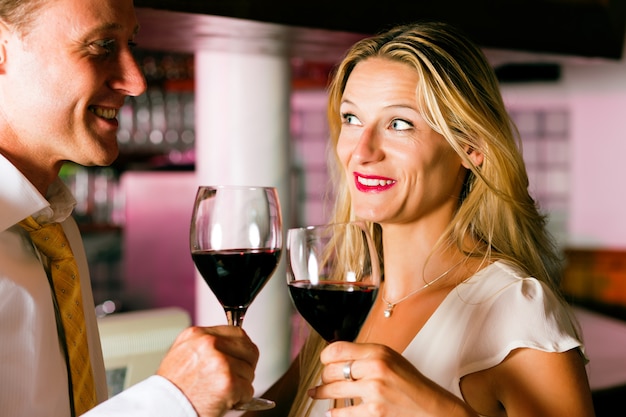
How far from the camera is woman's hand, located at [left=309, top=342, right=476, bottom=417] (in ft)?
3.73

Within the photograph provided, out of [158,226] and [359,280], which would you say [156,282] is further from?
[359,280]

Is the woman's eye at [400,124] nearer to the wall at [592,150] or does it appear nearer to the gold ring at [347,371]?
the gold ring at [347,371]

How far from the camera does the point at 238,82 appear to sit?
2.85 m

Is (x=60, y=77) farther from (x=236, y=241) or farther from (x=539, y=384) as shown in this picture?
(x=539, y=384)

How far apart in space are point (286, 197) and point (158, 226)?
8.54 ft

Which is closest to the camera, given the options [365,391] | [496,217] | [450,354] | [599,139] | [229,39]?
[365,391]

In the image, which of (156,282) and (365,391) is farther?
(156,282)

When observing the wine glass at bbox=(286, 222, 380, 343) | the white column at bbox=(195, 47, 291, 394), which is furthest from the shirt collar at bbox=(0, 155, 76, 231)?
the white column at bbox=(195, 47, 291, 394)

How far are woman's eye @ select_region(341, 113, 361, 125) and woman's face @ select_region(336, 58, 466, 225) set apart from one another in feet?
0.06

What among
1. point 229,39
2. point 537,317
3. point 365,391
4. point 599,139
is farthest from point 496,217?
point 599,139

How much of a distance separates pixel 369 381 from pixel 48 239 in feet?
2.63

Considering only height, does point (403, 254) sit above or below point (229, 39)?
below

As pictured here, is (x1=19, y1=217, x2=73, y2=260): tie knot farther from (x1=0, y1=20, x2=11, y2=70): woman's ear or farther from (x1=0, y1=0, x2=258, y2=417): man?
(x1=0, y1=20, x2=11, y2=70): woman's ear

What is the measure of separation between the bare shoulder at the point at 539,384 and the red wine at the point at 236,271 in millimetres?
480
